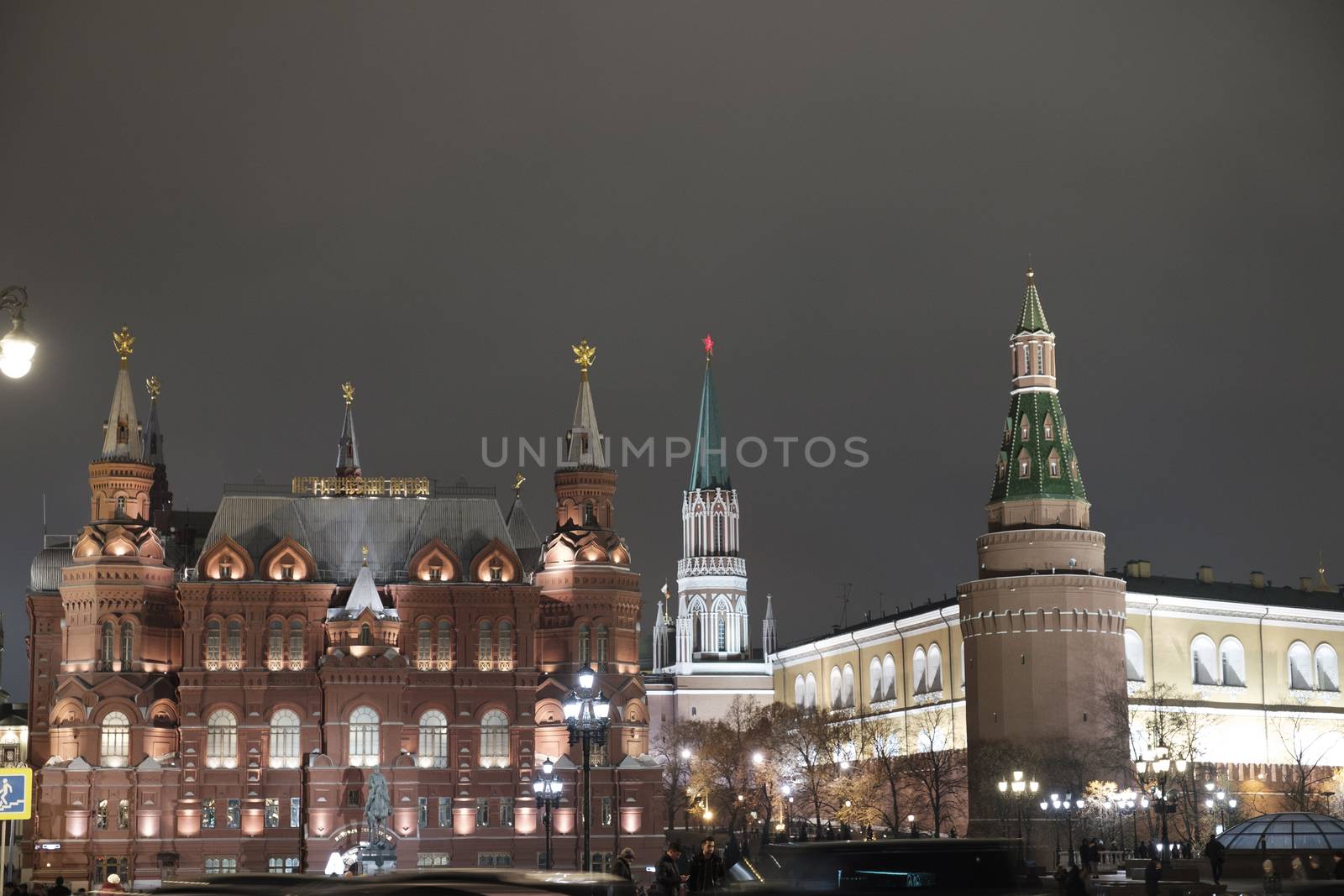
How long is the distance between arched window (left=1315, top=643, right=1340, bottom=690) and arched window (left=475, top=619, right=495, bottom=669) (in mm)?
61744

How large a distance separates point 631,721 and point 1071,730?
25247 millimetres

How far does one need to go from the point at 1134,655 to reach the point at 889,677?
2755cm

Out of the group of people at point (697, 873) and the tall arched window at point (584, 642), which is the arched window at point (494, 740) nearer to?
the tall arched window at point (584, 642)

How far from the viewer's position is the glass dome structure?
57156mm

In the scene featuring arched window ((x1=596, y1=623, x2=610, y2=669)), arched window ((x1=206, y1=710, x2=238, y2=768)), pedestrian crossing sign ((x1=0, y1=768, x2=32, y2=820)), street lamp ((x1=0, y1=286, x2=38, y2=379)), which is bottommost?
arched window ((x1=206, y1=710, x2=238, y2=768))

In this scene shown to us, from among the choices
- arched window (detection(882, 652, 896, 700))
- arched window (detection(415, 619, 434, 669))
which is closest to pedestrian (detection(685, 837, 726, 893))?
arched window (detection(415, 619, 434, 669))

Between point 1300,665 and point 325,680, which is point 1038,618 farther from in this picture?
point 325,680

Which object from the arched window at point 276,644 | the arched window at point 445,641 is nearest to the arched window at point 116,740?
the arched window at point 276,644

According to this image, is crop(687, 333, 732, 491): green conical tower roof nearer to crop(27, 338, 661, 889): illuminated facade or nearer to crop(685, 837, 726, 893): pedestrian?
crop(27, 338, 661, 889): illuminated facade

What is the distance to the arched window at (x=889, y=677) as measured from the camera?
15412cm

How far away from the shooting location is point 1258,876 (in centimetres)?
5572

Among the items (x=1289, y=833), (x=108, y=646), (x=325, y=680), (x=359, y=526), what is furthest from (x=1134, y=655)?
(x=1289, y=833)

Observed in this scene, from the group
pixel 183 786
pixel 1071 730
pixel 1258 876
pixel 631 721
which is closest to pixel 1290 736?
pixel 1071 730

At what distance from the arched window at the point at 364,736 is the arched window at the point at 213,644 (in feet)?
28.7
